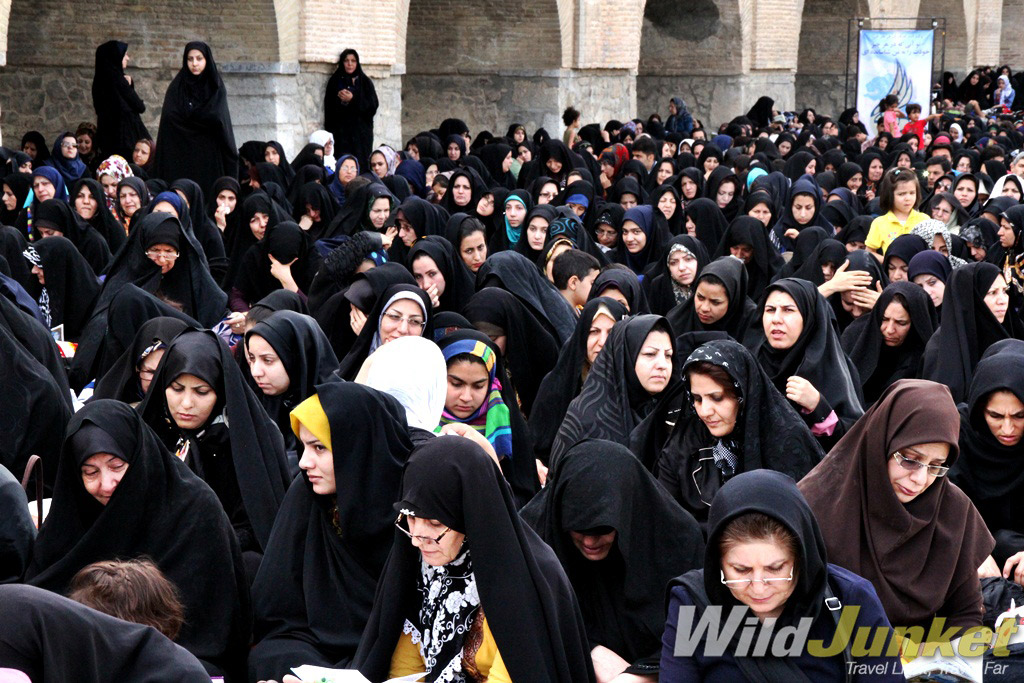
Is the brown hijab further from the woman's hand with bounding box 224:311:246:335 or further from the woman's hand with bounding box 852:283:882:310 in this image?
the woman's hand with bounding box 224:311:246:335

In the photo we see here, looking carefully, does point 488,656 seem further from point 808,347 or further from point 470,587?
point 808,347

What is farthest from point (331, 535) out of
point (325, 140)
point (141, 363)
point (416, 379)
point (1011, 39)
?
point (1011, 39)

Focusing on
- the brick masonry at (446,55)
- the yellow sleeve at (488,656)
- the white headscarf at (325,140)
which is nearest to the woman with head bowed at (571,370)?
the yellow sleeve at (488,656)

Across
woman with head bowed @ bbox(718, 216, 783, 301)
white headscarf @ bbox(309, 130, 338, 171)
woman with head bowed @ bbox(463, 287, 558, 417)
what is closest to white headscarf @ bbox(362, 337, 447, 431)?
woman with head bowed @ bbox(463, 287, 558, 417)

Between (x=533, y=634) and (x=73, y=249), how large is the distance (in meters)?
4.72

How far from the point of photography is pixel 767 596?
2.69 metres

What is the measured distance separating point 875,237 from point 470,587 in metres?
5.39

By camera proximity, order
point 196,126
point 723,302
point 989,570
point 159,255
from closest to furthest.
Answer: point 989,570, point 723,302, point 159,255, point 196,126

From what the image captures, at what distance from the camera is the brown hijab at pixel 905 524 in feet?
11.1

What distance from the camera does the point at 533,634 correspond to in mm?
2959

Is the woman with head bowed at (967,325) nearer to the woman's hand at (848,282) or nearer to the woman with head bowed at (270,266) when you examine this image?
the woman's hand at (848,282)

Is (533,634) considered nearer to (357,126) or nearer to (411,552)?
(411,552)

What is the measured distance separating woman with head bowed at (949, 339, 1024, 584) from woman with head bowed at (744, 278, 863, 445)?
0.54 m

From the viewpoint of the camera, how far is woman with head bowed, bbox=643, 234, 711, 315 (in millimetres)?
6719
